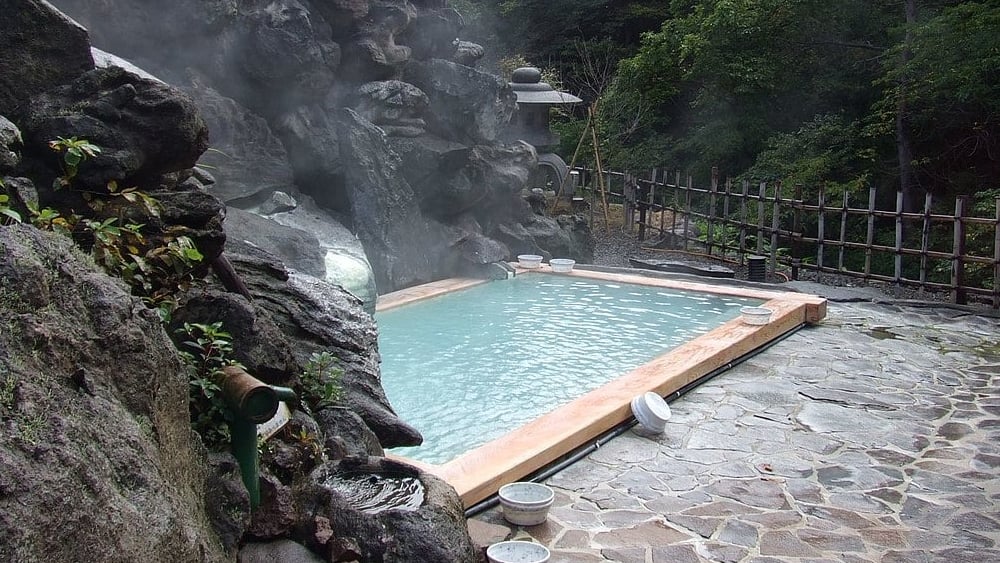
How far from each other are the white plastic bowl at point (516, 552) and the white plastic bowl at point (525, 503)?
0.41m

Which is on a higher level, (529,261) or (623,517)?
(529,261)

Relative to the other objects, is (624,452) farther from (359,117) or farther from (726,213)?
(726,213)

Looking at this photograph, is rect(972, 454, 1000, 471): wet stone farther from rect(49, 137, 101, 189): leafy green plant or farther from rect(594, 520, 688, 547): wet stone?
rect(49, 137, 101, 189): leafy green plant

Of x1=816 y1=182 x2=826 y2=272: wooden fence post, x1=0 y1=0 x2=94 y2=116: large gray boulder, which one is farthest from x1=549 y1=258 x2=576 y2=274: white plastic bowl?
x1=0 y1=0 x2=94 y2=116: large gray boulder

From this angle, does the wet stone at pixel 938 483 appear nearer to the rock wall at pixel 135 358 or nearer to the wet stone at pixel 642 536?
the wet stone at pixel 642 536

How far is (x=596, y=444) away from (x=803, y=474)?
46.8 inches

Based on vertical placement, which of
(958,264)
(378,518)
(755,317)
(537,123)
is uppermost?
(537,123)

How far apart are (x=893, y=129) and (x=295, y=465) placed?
15.2 meters

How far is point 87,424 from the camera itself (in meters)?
1.96

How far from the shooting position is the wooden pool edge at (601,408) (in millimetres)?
4398

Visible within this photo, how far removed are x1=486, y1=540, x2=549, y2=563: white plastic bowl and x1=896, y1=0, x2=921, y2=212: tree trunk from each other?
13.4m

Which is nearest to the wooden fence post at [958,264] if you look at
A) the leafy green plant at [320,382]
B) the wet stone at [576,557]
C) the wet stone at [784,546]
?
the wet stone at [784,546]

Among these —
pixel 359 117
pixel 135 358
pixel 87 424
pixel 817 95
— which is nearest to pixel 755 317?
pixel 359 117

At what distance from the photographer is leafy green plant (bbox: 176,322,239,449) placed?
9.00 ft
